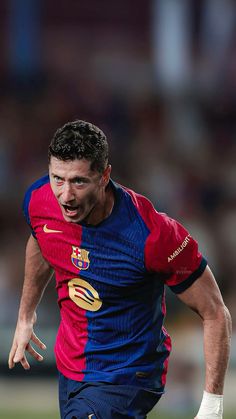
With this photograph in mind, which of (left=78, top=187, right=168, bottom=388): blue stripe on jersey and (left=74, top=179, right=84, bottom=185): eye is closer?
(left=74, top=179, right=84, bottom=185): eye

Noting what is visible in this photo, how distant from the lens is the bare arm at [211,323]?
179 inches

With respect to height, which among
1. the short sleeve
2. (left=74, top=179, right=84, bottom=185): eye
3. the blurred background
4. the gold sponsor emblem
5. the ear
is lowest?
the blurred background

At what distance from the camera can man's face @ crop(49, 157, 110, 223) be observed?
438 centimetres

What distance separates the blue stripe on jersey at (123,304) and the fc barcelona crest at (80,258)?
0.08 ft

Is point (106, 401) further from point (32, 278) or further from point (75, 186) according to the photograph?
point (75, 186)

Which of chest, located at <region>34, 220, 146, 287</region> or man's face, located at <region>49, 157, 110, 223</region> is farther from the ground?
man's face, located at <region>49, 157, 110, 223</region>

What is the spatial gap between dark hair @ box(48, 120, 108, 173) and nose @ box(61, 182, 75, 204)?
0.12m

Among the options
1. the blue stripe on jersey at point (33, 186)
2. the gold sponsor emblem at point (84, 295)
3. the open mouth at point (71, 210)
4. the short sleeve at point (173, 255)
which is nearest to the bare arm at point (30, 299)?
the blue stripe on jersey at point (33, 186)

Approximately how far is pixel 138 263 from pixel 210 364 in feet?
1.80

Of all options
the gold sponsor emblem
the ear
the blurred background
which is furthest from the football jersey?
the blurred background

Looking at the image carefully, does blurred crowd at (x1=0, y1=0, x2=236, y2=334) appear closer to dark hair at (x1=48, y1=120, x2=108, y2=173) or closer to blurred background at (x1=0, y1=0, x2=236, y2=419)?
blurred background at (x1=0, y1=0, x2=236, y2=419)

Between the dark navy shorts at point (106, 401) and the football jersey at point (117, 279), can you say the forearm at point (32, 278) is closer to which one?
the football jersey at point (117, 279)

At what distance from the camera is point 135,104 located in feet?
46.7

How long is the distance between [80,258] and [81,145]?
0.60m
